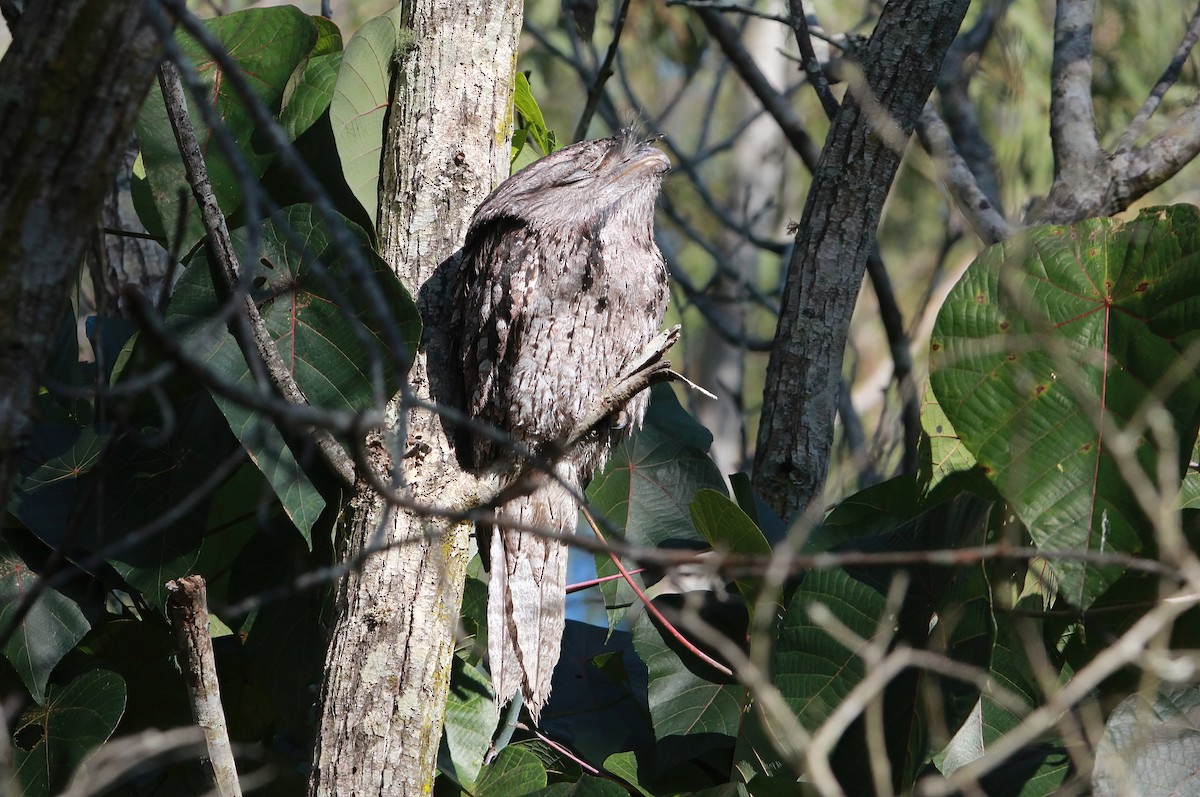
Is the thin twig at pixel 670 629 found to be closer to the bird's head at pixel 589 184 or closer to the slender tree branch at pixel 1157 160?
the bird's head at pixel 589 184

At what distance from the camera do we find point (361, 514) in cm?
172

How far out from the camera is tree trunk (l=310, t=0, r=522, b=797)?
162 centimetres

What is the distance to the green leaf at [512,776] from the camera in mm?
2098

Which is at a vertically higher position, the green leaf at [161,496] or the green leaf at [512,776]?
the green leaf at [161,496]

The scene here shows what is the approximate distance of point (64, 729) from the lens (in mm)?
1918

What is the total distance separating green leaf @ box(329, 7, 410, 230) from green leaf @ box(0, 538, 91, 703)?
3.18 feet

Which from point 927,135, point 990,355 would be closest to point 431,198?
point 990,355

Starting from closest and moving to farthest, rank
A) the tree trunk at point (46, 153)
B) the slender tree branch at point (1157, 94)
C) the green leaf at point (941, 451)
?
the tree trunk at point (46, 153), the green leaf at point (941, 451), the slender tree branch at point (1157, 94)

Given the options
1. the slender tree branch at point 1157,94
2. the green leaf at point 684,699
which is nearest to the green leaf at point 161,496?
the green leaf at point 684,699

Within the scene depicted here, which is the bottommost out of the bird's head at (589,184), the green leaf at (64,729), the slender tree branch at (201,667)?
the green leaf at (64,729)

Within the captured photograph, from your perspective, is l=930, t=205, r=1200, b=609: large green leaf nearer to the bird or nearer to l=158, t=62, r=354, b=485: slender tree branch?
the bird

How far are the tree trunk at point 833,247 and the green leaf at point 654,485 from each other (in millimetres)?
308

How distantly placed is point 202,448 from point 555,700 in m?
1.02

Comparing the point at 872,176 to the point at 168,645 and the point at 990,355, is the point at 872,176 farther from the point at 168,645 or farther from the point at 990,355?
the point at 168,645
